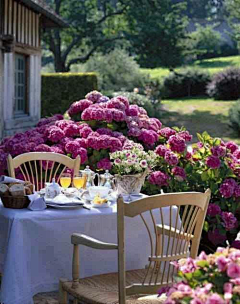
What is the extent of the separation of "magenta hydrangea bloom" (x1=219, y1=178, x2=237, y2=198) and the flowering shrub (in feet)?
10.3

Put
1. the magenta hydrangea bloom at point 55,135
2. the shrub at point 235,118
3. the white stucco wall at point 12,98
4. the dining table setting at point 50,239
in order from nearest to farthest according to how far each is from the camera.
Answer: the dining table setting at point 50,239
the magenta hydrangea bloom at point 55,135
the white stucco wall at point 12,98
the shrub at point 235,118

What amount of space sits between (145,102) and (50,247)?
18.0 metres

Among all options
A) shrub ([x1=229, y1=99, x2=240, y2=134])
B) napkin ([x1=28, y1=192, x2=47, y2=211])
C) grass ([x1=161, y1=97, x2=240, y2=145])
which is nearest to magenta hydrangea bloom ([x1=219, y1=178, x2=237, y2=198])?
napkin ([x1=28, y1=192, x2=47, y2=211])

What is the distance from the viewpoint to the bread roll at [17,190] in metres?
4.07

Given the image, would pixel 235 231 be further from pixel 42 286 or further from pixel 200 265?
pixel 200 265

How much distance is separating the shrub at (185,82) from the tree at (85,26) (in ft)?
10.6

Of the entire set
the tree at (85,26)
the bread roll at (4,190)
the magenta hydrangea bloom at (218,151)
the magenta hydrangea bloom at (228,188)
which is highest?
the tree at (85,26)

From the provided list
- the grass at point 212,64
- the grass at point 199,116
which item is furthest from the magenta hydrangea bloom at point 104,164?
the grass at point 212,64

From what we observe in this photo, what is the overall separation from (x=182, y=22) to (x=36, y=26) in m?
12.2

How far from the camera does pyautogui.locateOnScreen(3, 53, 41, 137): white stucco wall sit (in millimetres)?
12859

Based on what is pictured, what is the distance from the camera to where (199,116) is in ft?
79.9

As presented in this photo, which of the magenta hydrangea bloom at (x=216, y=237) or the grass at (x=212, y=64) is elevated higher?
the grass at (x=212, y=64)

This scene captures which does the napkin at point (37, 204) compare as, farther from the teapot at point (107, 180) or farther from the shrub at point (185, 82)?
the shrub at point (185, 82)

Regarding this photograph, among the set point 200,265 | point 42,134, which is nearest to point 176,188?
point 42,134
